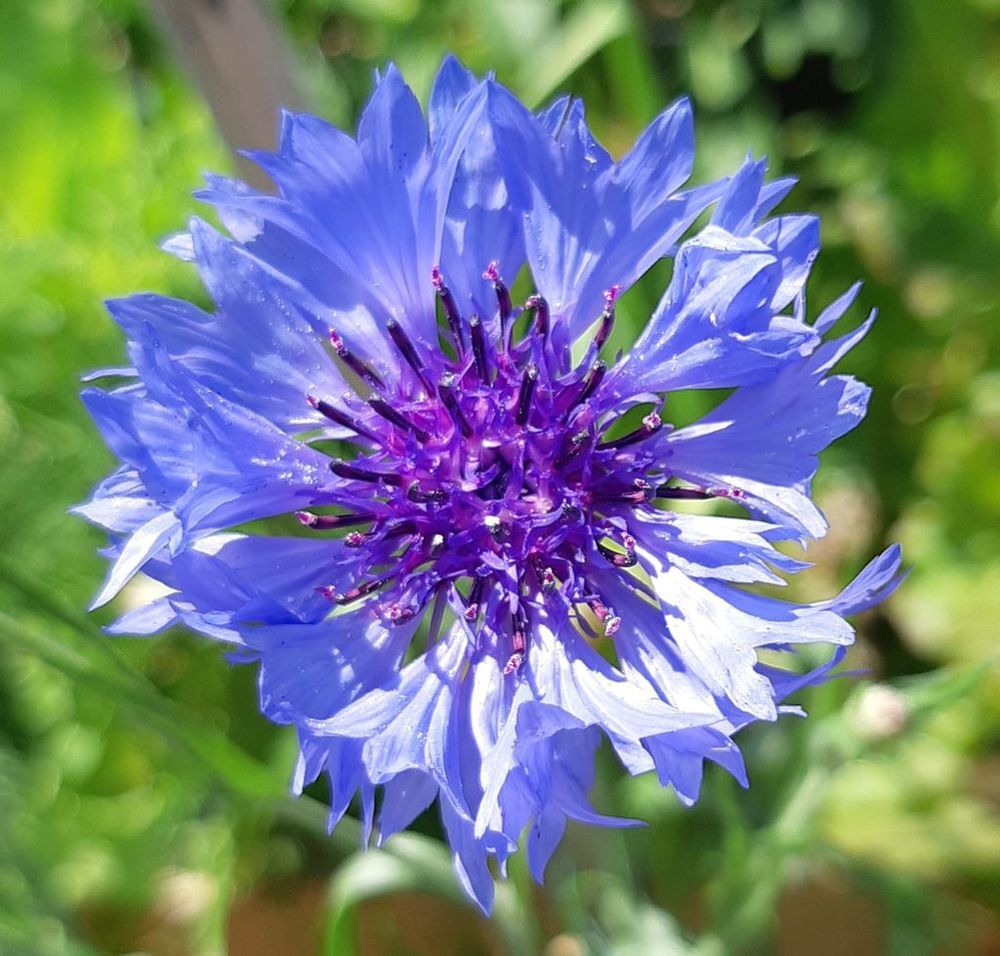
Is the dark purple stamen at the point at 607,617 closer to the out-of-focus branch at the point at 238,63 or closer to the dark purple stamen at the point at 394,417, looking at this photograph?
A: the dark purple stamen at the point at 394,417

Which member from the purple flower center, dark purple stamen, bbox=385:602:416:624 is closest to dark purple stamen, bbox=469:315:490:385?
the purple flower center

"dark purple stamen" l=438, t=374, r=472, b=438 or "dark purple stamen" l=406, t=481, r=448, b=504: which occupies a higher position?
"dark purple stamen" l=438, t=374, r=472, b=438

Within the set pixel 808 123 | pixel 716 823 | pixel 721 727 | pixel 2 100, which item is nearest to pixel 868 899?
pixel 716 823

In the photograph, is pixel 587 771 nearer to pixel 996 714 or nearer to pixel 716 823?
pixel 716 823

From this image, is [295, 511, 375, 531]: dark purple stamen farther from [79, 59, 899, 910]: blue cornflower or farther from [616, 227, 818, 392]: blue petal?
[616, 227, 818, 392]: blue petal

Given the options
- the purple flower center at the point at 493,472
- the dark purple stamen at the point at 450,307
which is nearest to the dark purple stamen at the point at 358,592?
the purple flower center at the point at 493,472
